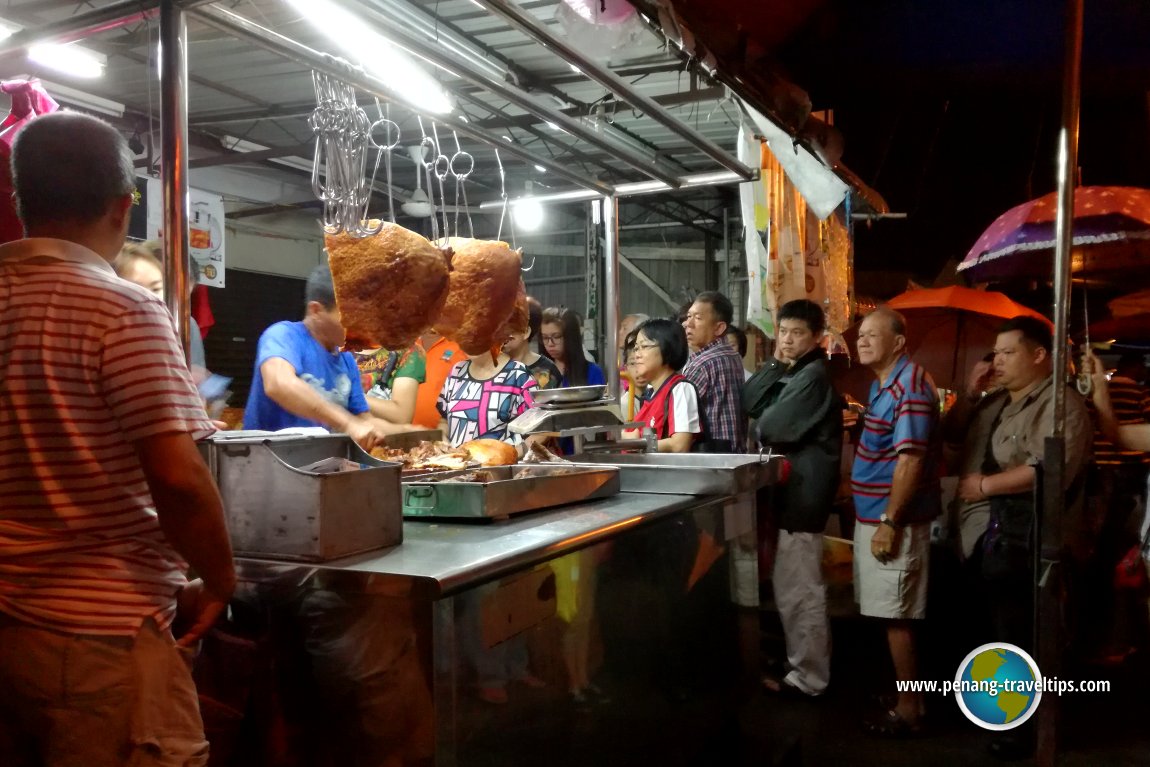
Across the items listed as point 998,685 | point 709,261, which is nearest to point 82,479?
point 998,685

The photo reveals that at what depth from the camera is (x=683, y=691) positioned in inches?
109

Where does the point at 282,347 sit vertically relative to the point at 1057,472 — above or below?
above

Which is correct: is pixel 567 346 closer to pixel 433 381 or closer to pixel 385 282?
pixel 433 381

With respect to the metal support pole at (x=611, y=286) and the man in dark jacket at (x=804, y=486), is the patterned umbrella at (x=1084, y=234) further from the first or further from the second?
the metal support pole at (x=611, y=286)

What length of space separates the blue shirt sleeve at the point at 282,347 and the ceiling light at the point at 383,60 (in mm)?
936

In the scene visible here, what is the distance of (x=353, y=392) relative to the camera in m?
3.31

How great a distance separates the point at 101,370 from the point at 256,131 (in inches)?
316

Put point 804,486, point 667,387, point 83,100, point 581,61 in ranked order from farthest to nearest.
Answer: point 83,100 → point 667,387 → point 804,486 → point 581,61

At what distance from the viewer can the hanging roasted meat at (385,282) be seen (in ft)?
8.20

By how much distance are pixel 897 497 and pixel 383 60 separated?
9.78 ft

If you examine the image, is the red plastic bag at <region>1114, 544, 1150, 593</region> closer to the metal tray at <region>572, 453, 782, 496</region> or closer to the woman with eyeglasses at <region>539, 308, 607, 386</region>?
the metal tray at <region>572, 453, 782, 496</region>

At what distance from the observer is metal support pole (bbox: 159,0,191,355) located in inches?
72.0

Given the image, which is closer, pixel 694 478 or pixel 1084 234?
pixel 694 478

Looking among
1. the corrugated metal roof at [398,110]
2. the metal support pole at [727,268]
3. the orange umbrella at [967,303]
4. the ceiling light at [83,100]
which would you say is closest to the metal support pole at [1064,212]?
the corrugated metal roof at [398,110]
